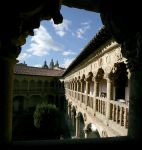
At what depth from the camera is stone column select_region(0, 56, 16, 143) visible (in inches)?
93.9

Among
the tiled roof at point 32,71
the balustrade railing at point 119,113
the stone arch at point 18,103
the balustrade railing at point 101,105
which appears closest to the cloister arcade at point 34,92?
the stone arch at point 18,103

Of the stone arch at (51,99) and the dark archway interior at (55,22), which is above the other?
the dark archway interior at (55,22)

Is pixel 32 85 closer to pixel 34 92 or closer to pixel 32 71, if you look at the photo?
pixel 34 92

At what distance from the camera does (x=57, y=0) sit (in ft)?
8.30

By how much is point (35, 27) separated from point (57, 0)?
433 mm

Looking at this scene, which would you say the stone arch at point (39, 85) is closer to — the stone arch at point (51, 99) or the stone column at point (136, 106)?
the stone arch at point (51, 99)

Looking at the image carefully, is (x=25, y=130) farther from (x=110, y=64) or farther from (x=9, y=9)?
(x=9, y=9)

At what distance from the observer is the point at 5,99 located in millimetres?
2420

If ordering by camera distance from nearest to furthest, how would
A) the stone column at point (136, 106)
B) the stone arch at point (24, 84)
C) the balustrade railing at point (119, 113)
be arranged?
the stone column at point (136, 106) < the balustrade railing at point (119, 113) < the stone arch at point (24, 84)

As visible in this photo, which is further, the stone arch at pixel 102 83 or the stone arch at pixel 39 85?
Answer: the stone arch at pixel 39 85

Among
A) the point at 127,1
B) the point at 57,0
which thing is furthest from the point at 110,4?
the point at 57,0

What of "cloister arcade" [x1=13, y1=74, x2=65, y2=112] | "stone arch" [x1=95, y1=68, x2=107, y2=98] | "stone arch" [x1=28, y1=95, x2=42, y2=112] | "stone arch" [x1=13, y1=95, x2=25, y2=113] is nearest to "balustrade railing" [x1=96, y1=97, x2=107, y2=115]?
"stone arch" [x1=95, y1=68, x2=107, y2=98]

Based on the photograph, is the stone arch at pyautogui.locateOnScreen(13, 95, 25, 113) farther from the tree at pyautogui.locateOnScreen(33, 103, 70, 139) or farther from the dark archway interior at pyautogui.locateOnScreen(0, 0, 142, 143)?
the dark archway interior at pyautogui.locateOnScreen(0, 0, 142, 143)

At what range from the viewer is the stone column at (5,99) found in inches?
93.9
